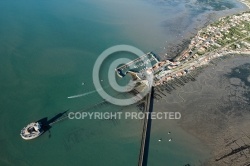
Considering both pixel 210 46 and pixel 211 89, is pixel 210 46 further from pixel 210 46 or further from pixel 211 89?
pixel 211 89

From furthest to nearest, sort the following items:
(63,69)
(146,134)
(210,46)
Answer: (210,46), (63,69), (146,134)

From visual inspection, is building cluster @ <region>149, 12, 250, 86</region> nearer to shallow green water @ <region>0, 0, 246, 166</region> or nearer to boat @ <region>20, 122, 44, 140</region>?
shallow green water @ <region>0, 0, 246, 166</region>

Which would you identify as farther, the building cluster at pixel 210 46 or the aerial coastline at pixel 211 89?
the building cluster at pixel 210 46

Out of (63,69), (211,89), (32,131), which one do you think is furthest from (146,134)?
(63,69)

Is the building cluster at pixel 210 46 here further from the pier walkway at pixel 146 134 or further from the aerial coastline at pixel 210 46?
the pier walkway at pixel 146 134

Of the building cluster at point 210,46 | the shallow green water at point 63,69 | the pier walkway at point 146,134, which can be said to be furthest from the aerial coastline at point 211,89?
the shallow green water at point 63,69
